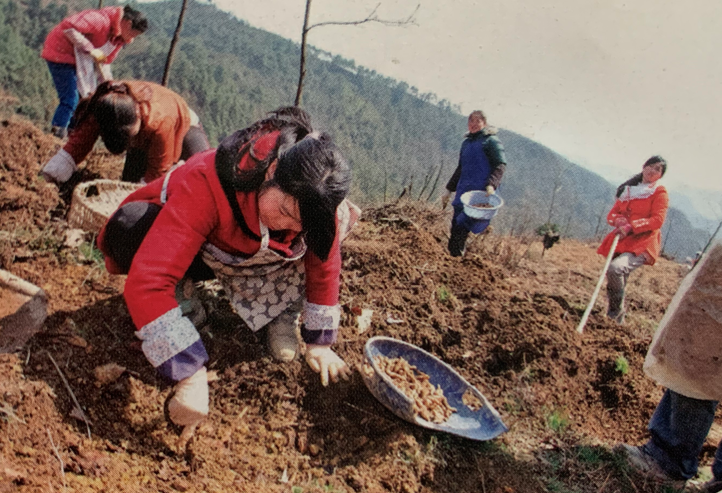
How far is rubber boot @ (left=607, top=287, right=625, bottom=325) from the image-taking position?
13.6 feet

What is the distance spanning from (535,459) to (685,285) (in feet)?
3.35

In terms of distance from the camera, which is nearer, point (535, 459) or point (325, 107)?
point (535, 459)

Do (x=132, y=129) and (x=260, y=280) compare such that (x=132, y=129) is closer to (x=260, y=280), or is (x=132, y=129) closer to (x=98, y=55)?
(x=260, y=280)

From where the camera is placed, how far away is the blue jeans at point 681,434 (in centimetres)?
197

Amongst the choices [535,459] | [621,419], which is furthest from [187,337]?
[621,419]

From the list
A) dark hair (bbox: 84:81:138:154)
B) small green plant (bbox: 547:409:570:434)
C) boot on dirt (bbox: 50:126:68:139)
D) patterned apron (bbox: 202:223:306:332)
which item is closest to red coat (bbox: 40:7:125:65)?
boot on dirt (bbox: 50:126:68:139)

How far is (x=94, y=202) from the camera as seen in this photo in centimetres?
250

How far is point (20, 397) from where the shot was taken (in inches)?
56.9

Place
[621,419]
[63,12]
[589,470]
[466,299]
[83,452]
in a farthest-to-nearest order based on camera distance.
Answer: [63,12] < [466,299] < [621,419] < [589,470] < [83,452]

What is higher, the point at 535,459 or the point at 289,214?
the point at 289,214

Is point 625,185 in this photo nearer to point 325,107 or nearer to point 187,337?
point 187,337

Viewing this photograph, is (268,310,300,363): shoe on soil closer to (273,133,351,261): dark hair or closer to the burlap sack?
(273,133,351,261): dark hair

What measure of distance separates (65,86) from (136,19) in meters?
1.03

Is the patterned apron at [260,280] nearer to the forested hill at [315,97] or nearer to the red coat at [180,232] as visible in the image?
the red coat at [180,232]
